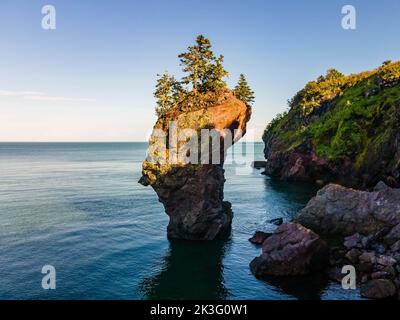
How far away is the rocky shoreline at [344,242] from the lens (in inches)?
1550

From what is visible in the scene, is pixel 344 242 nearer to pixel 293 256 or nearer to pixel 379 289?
pixel 293 256

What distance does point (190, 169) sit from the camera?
190ft

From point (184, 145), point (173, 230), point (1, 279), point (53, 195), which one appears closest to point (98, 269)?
point (1, 279)

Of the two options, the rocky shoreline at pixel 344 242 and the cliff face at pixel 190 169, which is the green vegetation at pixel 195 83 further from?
the rocky shoreline at pixel 344 242

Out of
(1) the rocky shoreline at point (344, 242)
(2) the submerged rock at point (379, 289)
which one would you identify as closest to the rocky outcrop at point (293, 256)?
(1) the rocky shoreline at point (344, 242)

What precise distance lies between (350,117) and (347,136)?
220 inches

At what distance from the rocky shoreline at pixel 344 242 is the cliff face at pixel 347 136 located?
55.6 feet

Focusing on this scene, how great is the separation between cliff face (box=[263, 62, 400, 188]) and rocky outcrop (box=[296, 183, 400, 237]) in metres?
15.7

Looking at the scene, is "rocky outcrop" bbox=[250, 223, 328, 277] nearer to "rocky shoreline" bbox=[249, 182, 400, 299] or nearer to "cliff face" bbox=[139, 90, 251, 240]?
"rocky shoreline" bbox=[249, 182, 400, 299]

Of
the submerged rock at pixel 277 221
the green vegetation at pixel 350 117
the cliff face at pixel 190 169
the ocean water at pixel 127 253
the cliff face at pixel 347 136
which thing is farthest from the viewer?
the green vegetation at pixel 350 117

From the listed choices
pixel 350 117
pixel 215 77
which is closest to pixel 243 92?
pixel 215 77

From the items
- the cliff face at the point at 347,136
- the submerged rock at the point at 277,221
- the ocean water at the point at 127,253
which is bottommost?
the ocean water at the point at 127,253

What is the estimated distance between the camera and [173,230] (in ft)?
194

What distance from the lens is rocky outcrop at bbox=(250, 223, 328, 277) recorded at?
42500 millimetres
